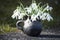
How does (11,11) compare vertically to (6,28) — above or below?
above

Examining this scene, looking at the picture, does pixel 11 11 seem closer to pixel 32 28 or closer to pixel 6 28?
pixel 6 28

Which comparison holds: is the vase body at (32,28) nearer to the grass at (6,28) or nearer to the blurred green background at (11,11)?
the grass at (6,28)

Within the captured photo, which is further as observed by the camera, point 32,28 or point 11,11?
point 11,11

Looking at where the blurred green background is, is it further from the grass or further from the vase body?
the vase body

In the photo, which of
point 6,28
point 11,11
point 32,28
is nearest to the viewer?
point 32,28

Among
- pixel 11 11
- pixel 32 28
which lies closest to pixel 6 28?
pixel 11 11

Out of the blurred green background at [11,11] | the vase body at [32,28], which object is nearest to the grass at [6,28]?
the blurred green background at [11,11]

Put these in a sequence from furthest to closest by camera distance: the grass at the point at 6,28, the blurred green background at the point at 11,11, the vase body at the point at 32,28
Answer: the blurred green background at the point at 11,11
the grass at the point at 6,28
the vase body at the point at 32,28

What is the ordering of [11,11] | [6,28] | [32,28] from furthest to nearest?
[11,11], [6,28], [32,28]

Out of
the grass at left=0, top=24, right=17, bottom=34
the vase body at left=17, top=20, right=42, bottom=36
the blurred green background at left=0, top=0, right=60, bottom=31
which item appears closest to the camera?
the vase body at left=17, top=20, right=42, bottom=36

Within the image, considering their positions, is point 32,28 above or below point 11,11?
below

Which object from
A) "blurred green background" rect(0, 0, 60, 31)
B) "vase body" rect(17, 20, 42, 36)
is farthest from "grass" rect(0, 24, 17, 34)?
"vase body" rect(17, 20, 42, 36)

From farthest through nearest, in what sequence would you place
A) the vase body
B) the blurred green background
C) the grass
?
1. the blurred green background
2. the grass
3. the vase body

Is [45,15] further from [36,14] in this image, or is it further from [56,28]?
[56,28]
